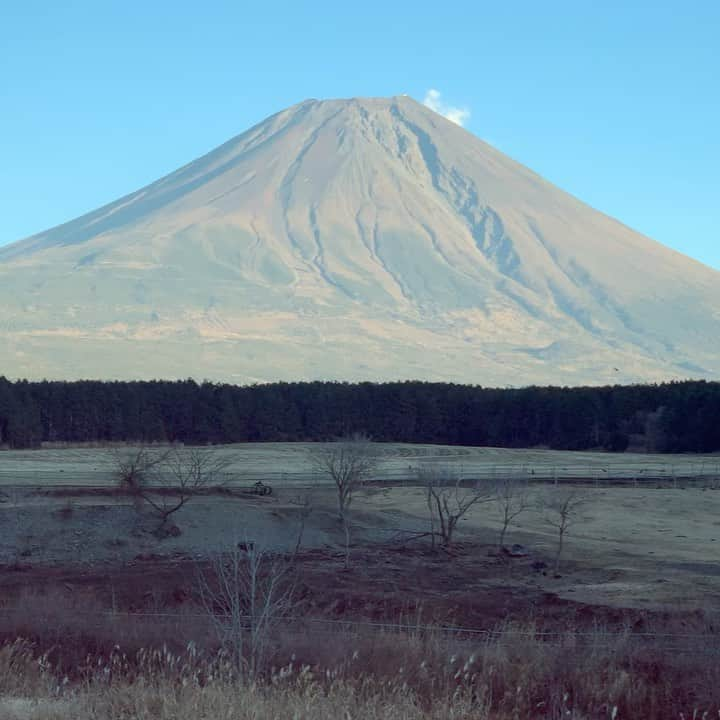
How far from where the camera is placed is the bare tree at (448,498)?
35.9 m

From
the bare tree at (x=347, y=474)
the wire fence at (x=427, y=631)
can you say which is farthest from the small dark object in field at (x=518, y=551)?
the wire fence at (x=427, y=631)

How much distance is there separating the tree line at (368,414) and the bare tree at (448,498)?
97.2ft

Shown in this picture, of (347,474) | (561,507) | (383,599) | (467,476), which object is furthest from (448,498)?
(383,599)

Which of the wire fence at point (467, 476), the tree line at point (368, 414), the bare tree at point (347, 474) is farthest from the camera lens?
the tree line at point (368, 414)

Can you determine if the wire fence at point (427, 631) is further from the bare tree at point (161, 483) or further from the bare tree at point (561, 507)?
the bare tree at point (561, 507)

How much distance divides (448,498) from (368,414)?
38998 mm

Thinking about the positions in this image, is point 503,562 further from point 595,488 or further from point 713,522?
point 595,488

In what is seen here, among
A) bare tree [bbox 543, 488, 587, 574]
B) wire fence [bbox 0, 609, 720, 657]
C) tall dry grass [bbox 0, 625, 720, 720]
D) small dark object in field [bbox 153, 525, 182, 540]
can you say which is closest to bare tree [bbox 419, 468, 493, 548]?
bare tree [bbox 543, 488, 587, 574]

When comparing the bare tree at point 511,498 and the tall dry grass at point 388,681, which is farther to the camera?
the bare tree at point 511,498

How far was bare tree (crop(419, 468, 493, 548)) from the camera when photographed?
3588 cm

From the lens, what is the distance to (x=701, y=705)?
14.9m

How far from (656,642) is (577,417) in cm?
5965

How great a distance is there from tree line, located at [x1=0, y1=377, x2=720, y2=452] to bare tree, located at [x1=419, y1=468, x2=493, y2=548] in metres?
29.6

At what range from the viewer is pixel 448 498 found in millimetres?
42594
